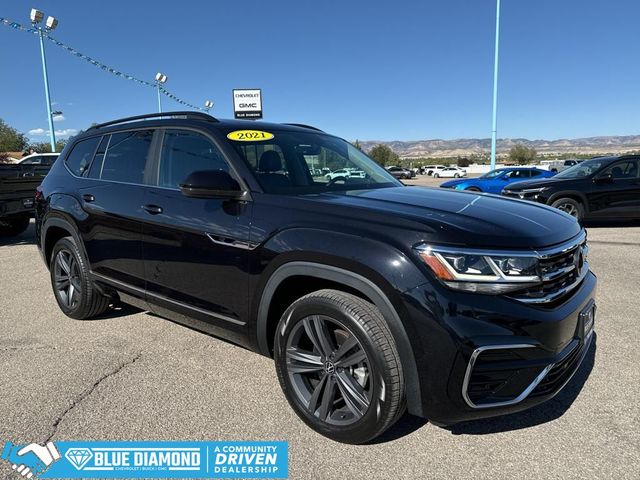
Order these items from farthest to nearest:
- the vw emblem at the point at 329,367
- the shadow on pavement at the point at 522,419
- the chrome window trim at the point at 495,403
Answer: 1. the shadow on pavement at the point at 522,419
2. the vw emblem at the point at 329,367
3. the chrome window trim at the point at 495,403

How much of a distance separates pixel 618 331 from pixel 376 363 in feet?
9.34

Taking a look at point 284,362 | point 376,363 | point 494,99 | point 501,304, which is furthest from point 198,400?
point 494,99

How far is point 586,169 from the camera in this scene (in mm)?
10016

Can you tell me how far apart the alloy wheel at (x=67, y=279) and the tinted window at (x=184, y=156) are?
155cm

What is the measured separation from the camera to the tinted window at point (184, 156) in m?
3.14

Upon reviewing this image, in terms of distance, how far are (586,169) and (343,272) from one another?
973 centimetres

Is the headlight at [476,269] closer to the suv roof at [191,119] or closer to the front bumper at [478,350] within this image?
the front bumper at [478,350]

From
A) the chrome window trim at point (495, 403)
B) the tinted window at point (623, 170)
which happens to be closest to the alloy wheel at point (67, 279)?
the chrome window trim at point (495, 403)

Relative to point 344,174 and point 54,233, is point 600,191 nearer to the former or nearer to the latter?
point 344,174

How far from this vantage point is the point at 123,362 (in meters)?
3.46

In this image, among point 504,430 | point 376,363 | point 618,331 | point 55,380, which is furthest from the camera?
point 618,331

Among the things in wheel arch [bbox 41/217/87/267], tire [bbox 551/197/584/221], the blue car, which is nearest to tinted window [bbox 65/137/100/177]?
wheel arch [bbox 41/217/87/267]

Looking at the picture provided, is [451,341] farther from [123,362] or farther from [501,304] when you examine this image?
[123,362]

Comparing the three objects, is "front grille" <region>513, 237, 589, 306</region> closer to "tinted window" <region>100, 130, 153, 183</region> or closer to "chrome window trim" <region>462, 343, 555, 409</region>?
"chrome window trim" <region>462, 343, 555, 409</region>
